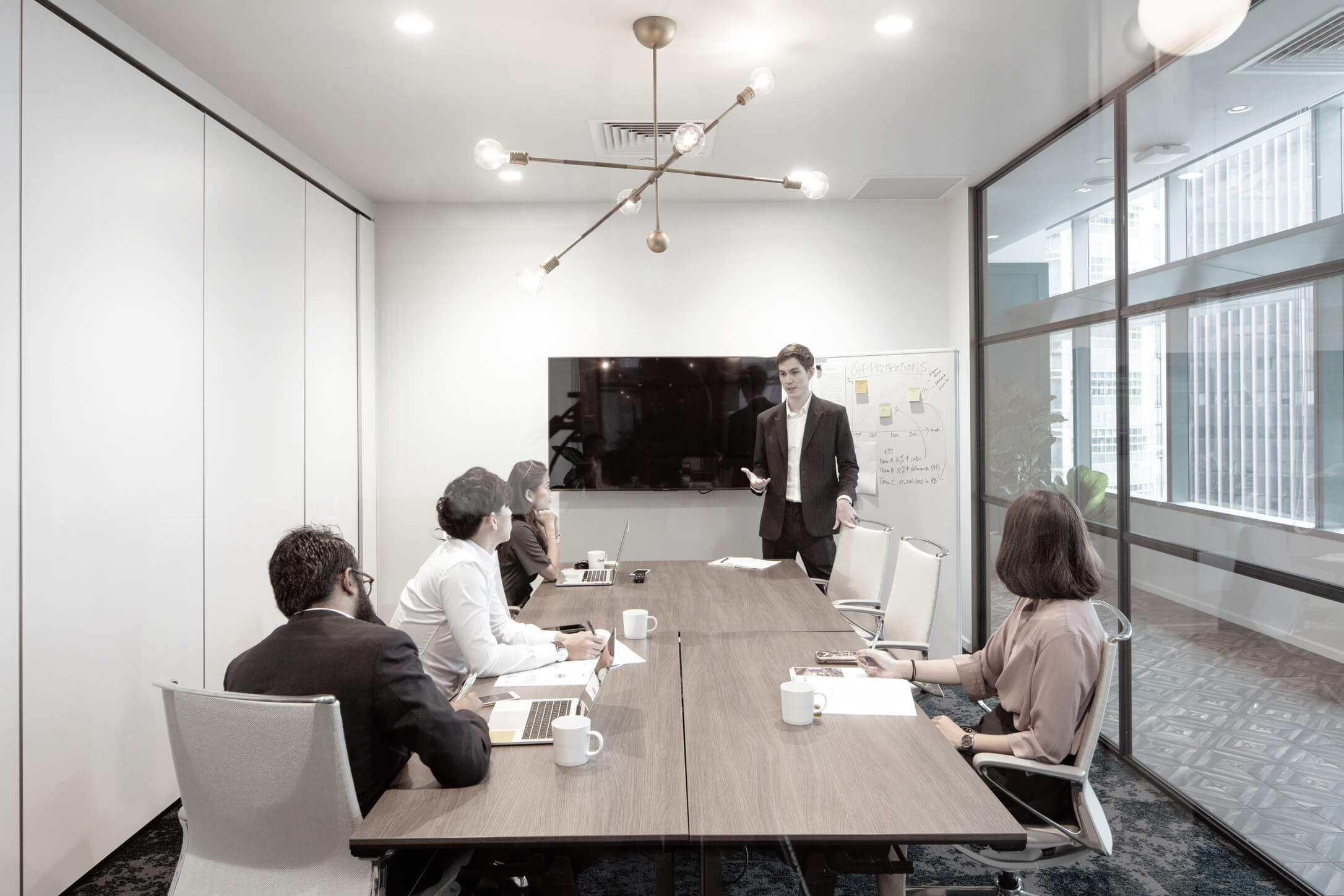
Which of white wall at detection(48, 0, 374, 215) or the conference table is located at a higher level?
white wall at detection(48, 0, 374, 215)

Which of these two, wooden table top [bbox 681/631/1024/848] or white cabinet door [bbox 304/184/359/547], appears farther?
white cabinet door [bbox 304/184/359/547]

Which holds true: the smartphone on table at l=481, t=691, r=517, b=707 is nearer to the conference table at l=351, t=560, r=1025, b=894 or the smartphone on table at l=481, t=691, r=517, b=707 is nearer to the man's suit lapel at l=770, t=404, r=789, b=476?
the conference table at l=351, t=560, r=1025, b=894

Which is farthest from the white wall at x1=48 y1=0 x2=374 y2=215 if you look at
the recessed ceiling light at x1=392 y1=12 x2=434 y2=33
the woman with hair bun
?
the woman with hair bun

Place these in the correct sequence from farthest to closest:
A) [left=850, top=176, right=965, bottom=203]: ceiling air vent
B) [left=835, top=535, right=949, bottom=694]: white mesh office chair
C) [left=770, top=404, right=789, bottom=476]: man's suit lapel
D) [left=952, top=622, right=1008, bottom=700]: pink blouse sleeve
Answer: [left=850, top=176, right=965, bottom=203]: ceiling air vent
[left=770, top=404, right=789, bottom=476]: man's suit lapel
[left=835, top=535, right=949, bottom=694]: white mesh office chair
[left=952, top=622, right=1008, bottom=700]: pink blouse sleeve

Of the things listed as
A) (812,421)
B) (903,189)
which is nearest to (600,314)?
(812,421)

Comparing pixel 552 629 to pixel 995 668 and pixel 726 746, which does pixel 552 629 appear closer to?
pixel 726 746

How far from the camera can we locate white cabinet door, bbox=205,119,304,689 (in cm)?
308

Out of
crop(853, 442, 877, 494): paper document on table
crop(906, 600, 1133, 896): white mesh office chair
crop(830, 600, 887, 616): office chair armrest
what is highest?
crop(853, 442, 877, 494): paper document on table

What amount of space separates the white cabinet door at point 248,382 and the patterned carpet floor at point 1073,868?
0.72 m

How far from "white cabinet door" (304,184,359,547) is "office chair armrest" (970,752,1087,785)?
3370 mm

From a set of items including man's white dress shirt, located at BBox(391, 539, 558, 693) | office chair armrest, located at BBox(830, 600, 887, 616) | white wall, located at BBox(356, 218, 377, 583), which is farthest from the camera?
white wall, located at BBox(356, 218, 377, 583)

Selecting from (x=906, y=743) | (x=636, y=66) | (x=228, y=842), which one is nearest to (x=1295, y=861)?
(x=906, y=743)

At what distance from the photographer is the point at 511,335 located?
475cm

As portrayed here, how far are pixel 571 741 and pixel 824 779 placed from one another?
484 millimetres
